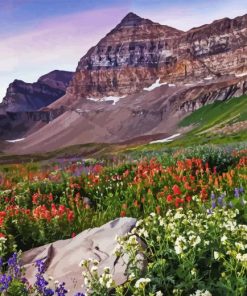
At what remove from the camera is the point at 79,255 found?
341 inches

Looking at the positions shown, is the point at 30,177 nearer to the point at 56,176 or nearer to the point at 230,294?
the point at 56,176

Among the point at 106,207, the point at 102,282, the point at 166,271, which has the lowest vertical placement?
the point at 106,207

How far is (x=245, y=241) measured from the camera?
7.75m

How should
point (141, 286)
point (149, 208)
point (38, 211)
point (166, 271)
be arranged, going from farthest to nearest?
point (149, 208)
point (38, 211)
point (166, 271)
point (141, 286)

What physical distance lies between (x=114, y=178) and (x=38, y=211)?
569 centimetres

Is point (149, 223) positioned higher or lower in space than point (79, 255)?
higher

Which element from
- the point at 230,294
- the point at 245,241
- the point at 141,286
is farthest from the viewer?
the point at 245,241

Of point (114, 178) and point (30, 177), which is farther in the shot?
point (30, 177)

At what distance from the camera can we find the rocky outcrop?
762 cm

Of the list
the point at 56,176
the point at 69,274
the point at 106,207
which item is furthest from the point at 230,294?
the point at 56,176

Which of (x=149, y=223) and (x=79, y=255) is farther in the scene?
(x=79, y=255)

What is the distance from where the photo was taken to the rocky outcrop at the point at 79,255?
7617 mm

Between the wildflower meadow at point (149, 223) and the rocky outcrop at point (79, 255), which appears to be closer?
the wildflower meadow at point (149, 223)

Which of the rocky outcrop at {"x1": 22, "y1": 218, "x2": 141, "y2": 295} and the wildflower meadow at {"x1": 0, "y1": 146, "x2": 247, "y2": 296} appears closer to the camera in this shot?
the wildflower meadow at {"x1": 0, "y1": 146, "x2": 247, "y2": 296}
